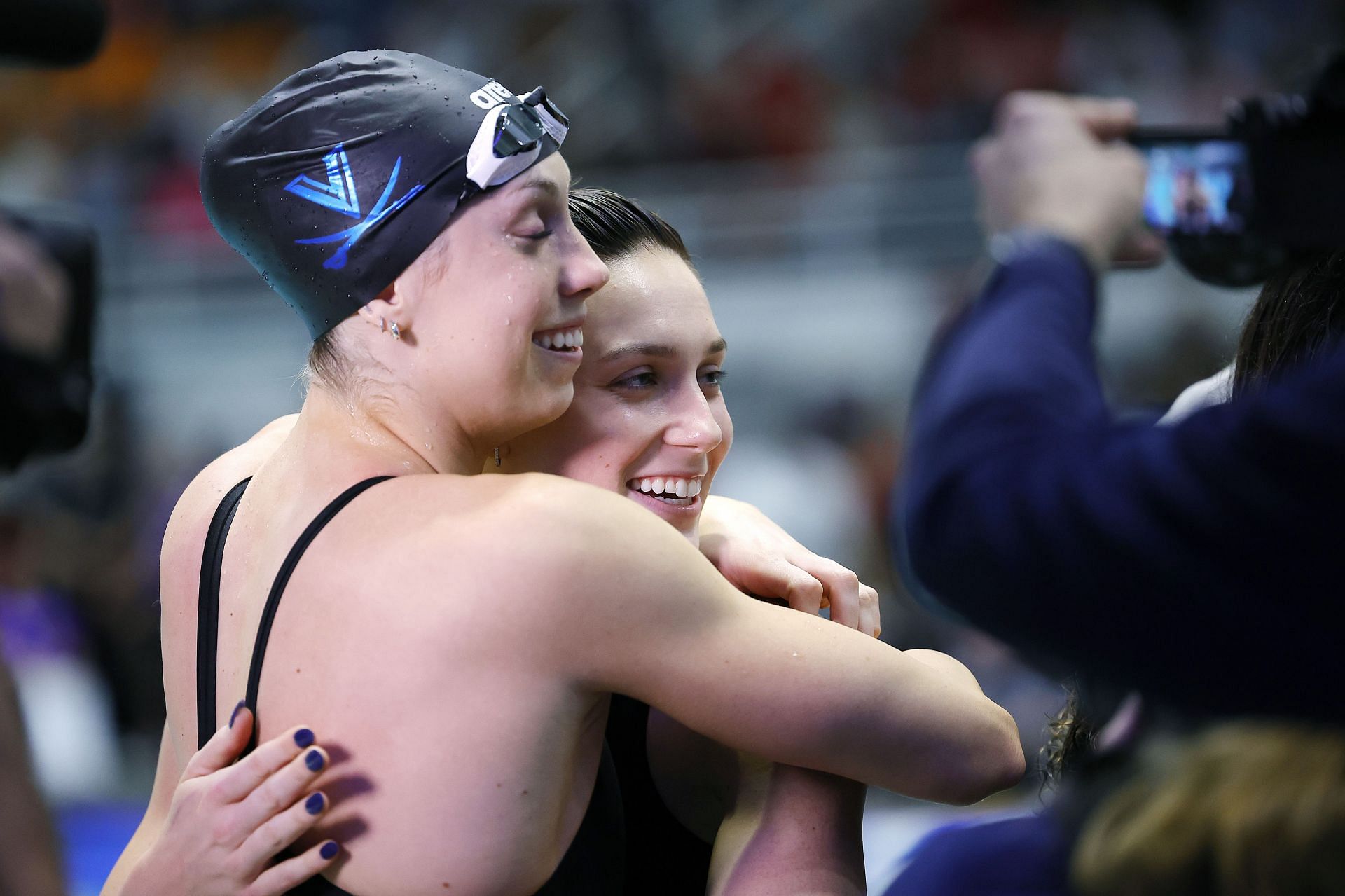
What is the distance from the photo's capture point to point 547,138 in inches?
71.0

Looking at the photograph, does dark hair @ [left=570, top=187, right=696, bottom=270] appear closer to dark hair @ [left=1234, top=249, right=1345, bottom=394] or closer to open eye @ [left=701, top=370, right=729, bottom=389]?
open eye @ [left=701, top=370, right=729, bottom=389]

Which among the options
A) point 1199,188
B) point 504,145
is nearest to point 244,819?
point 504,145

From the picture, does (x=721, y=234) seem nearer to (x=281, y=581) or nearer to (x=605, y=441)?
(x=605, y=441)

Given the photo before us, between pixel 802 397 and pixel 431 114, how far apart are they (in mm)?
6944

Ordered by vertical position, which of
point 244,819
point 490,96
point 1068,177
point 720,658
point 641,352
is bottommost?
point 244,819

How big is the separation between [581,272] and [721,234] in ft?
22.4

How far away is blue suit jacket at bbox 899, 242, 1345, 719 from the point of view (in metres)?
1.01

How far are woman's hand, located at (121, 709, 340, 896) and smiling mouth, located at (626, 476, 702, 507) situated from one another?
676 millimetres

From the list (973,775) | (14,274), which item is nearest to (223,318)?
(14,274)

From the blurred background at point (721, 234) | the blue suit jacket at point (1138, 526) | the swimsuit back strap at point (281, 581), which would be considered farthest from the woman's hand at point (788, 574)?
the blurred background at point (721, 234)

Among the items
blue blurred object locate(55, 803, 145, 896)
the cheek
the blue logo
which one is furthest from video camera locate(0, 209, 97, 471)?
blue blurred object locate(55, 803, 145, 896)

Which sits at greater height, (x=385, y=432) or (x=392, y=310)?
(x=392, y=310)

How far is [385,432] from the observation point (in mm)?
1752

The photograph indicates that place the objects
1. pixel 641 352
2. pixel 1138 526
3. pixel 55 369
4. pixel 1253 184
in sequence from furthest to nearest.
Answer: pixel 55 369 < pixel 641 352 < pixel 1253 184 < pixel 1138 526
